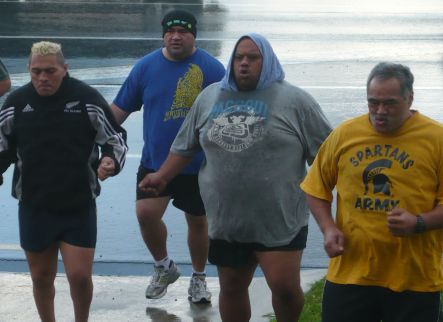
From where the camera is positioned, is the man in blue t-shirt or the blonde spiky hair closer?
the blonde spiky hair

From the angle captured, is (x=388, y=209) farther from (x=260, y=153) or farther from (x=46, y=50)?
(x=46, y=50)

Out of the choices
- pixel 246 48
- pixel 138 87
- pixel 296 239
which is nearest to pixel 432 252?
pixel 296 239

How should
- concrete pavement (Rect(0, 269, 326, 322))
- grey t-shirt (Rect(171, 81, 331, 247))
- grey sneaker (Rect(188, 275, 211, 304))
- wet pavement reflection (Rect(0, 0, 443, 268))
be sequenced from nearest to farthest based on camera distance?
grey t-shirt (Rect(171, 81, 331, 247)) < concrete pavement (Rect(0, 269, 326, 322)) < grey sneaker (Rect(188, 275, 211, 304)) < wet pavement reflection (Rect(0, 0, 443, 268))

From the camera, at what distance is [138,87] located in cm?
692

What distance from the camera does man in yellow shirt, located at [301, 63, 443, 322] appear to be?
179 inches

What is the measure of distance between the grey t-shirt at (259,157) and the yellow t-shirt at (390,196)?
2.69ft

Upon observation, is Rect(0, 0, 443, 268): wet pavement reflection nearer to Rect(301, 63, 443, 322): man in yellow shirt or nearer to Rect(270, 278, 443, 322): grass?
Rect(270, 278, 443, 322): grass

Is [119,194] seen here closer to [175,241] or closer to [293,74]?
[175,241]

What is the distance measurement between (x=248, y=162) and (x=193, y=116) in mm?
451

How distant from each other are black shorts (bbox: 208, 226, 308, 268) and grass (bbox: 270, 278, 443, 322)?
0.67 meters

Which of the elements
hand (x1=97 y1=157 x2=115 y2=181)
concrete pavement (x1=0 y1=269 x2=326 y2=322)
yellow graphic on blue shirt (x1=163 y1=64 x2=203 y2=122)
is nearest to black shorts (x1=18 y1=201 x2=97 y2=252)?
hand (x1=97 y1=157 x2=115 y2=181)

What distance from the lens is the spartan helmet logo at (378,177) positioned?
457cm

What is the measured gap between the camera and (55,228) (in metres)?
5.82

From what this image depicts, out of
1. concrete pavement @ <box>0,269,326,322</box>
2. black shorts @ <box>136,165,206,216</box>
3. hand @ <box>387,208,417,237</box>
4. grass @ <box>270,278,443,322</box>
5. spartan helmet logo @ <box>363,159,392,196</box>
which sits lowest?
concrete pavement @ <box>0,269,326,322</box>
